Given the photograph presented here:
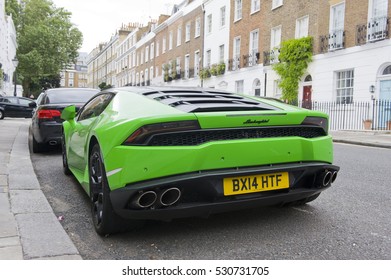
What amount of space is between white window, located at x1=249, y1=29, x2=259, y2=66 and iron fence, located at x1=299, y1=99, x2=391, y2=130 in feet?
21.3

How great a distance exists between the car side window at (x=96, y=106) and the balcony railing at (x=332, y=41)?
53.0 feet

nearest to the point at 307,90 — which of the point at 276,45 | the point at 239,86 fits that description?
the point at 276,45

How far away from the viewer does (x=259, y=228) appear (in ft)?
11.3

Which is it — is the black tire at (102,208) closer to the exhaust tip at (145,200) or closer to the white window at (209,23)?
the exhaust tip at (145,200)

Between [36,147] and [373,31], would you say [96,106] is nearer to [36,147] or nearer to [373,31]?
[36,147]

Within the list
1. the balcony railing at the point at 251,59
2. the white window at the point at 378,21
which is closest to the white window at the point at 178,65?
the balcony railing at the point at 251,59

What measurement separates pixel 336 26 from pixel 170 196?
18607 millimetres

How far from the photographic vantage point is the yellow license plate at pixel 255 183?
299 cm

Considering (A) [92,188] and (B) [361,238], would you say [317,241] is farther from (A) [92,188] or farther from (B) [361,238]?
(A) [92,188]

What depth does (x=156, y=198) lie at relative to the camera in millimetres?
2840

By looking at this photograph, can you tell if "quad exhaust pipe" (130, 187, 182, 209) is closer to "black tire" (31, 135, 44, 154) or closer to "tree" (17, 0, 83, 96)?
"black tire" (31, 135, 44, 154)

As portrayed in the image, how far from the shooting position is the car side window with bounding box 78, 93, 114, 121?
13.6ft

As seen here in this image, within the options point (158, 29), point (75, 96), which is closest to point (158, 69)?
point (158, 29)

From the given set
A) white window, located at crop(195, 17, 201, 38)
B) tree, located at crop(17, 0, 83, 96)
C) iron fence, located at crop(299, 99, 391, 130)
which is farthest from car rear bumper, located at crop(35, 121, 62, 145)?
tree, located at crop(17, 0, 83, 96)
